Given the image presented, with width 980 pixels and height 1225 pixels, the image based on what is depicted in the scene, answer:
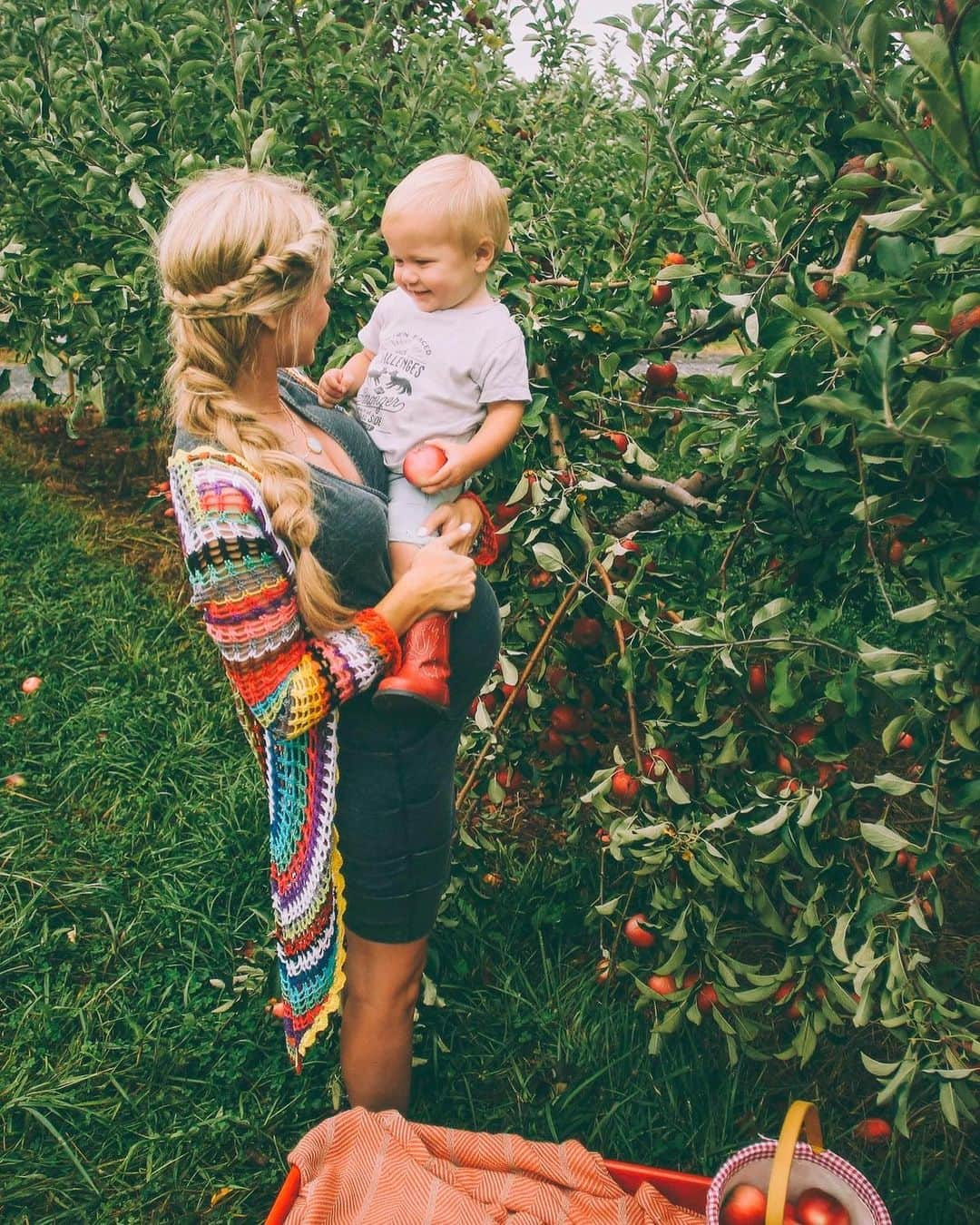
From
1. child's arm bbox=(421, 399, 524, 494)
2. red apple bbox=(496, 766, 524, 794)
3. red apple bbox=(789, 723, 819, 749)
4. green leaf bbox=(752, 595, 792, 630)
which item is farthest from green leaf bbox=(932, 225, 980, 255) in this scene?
red apple bbox=(496, 766, 524, 794)

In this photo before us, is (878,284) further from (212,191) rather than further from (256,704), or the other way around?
(256,704)

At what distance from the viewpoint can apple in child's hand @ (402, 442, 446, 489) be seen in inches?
68.1

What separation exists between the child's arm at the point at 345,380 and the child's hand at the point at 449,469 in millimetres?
219

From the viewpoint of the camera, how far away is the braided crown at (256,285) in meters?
1.43

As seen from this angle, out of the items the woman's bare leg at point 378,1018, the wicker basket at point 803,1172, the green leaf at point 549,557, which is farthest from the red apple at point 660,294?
the wicker basket at point 803,1172

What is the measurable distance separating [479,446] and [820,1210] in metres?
1.36

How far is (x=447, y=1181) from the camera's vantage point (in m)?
1.70

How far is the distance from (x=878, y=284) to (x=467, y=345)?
2.30ft

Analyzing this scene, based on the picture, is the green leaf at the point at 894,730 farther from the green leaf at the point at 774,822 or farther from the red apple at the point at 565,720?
the red apple at the point at 565,720

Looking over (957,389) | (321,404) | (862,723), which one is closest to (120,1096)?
(321,404)

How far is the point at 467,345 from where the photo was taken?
5.89ft

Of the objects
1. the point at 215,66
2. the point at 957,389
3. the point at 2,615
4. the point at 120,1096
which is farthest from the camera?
the point at 2,615

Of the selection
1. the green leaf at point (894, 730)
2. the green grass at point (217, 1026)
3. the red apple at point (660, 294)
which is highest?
the red apple at point (660, 294)

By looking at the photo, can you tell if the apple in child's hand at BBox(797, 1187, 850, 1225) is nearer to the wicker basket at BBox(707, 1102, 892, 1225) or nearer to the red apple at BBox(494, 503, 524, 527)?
the wicker basket at BBox(707, 1102, 892, 1225)
